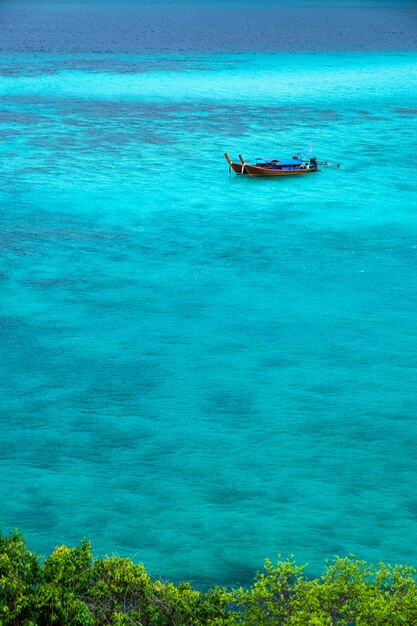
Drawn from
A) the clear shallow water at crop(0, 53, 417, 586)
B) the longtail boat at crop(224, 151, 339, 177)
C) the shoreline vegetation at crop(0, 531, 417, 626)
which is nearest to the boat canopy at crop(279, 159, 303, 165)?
the longtail boat at crop(224, 151, 339, 177)

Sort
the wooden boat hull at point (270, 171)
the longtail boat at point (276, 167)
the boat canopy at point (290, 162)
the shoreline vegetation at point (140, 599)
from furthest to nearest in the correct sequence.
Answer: the boat canopy at point (290, 162), the longtail boat at point (276, 167), the wooden boat hull at point (270, 171), the shoreline vegetation at point (140, 599)

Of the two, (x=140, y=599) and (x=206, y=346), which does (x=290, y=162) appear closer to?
(x=206, y=346)

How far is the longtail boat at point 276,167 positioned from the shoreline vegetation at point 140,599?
4519cm

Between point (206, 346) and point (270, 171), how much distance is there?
→ 87.5 feet

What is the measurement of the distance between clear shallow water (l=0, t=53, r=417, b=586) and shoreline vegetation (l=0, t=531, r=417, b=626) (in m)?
6.16

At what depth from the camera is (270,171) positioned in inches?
2434

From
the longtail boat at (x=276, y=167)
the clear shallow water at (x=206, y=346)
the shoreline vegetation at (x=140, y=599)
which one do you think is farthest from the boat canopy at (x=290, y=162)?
the shoreline vegetation at (x=140, y=599)

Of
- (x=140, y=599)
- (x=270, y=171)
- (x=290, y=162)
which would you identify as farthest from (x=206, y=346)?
(x=290, y=162)

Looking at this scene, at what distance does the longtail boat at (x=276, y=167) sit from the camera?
61.5 metres

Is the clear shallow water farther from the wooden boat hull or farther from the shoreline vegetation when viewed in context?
the shoreline vegetation

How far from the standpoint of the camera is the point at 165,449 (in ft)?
101

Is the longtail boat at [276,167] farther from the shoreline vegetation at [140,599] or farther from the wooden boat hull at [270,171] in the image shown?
the shoreline vegetation at [140,599]

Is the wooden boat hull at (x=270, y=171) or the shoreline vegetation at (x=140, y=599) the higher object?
the wooden boat hull at (x=270, y=171)

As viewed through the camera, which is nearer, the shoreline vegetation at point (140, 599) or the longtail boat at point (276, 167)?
the shoreline vegetation at point (140, 599)
